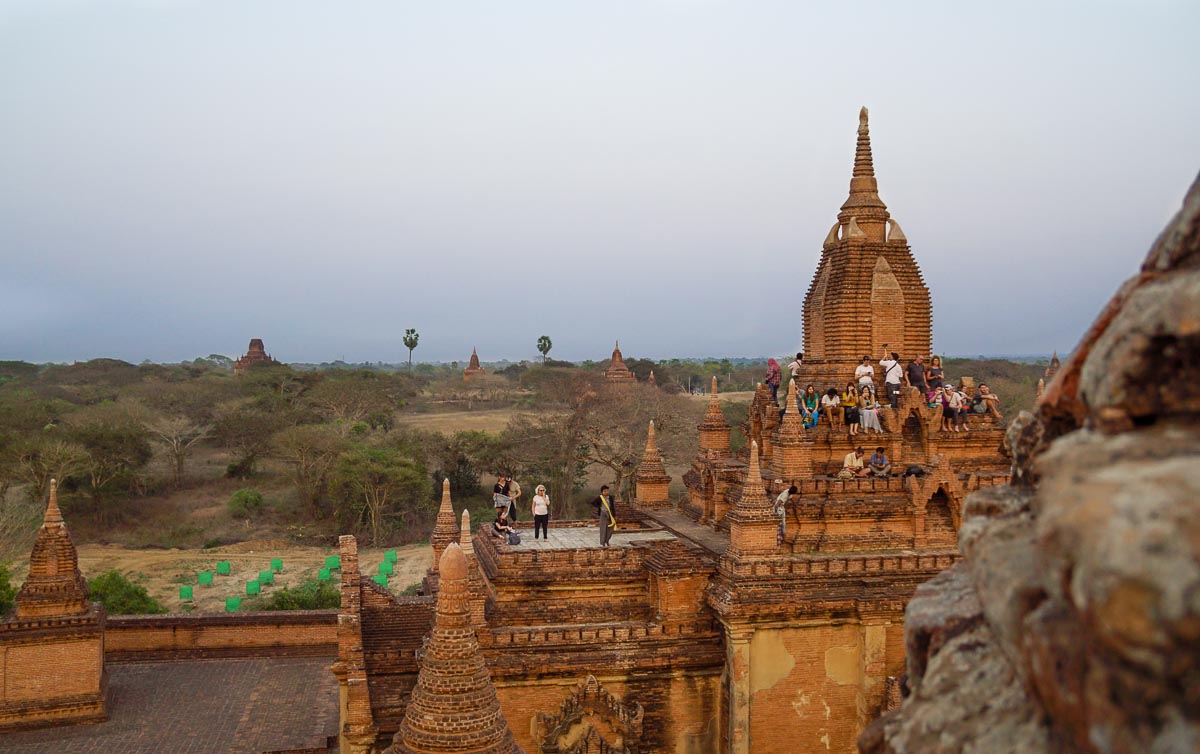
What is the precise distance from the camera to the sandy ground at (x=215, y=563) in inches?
1293

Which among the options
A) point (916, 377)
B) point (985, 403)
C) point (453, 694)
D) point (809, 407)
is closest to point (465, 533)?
point (453, 694)

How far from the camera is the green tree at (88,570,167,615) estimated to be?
26531mm

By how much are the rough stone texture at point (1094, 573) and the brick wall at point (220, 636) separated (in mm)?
23963

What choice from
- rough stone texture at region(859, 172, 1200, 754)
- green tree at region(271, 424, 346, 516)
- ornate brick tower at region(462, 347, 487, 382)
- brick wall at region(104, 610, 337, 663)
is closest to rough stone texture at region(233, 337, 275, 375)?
ornate brick tower at region(462, 347, 487, 382)

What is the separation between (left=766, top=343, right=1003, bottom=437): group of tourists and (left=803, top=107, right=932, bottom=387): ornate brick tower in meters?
0.41

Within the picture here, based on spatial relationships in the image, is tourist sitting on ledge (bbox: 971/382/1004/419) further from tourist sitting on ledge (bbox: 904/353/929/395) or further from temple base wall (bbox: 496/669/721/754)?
temple base wall (bbox: 496/669/721/754)

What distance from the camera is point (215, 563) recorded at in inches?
1468

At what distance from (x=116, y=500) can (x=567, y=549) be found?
3608cm

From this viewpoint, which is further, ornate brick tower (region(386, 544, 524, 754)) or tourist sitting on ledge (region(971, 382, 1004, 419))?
tourist sitting on ledge (region(971, 382, 1004, 419))

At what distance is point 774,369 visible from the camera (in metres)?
21.5

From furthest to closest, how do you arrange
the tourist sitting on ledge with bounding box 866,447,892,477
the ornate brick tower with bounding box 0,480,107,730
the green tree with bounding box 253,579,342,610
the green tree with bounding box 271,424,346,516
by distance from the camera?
the green tree with bounding box 271,424,346,516
the green tree with bounding box 253,579,342,610
the ornate brick tower with bounding box 0,480,107,730
the tourist sitting on ledge with bounding box 866,447,892,477

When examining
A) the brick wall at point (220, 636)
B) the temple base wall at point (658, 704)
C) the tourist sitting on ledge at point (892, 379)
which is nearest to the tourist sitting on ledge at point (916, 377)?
the tourist sitting on ledge at point (892, 379)

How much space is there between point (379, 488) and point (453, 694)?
34549 millimetres

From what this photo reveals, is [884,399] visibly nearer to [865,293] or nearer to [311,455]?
[865,293]
